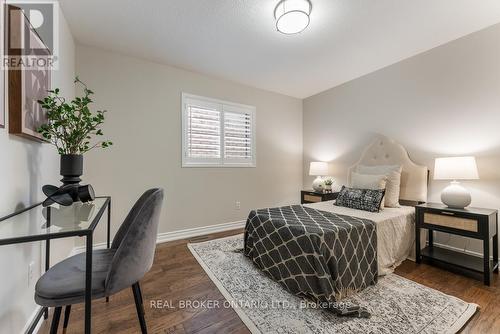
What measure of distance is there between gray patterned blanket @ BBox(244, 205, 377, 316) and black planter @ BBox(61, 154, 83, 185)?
5.35 ft

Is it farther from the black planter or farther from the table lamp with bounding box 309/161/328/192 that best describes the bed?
the black planter

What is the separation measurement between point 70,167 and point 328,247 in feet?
6.65

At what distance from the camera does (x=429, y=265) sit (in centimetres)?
232

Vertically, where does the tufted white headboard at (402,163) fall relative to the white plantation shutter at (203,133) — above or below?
below

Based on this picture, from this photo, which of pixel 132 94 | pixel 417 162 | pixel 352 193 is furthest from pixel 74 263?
pixel 417 162

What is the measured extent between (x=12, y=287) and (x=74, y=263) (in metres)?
0.33

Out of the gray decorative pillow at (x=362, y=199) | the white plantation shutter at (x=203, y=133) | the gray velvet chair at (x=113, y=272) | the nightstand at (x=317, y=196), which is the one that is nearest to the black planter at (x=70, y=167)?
the gray velvet chair at (x=113, y=272)

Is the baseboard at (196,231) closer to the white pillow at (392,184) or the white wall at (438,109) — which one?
the white wall at (438,109)

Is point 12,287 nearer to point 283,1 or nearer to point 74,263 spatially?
point 74,263

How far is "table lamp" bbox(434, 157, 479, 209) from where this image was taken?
2117mm

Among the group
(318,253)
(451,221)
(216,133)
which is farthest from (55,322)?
(451,221)

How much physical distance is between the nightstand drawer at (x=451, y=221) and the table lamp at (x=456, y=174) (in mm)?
193

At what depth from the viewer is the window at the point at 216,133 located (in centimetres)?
326

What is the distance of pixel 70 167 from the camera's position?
153 cm
